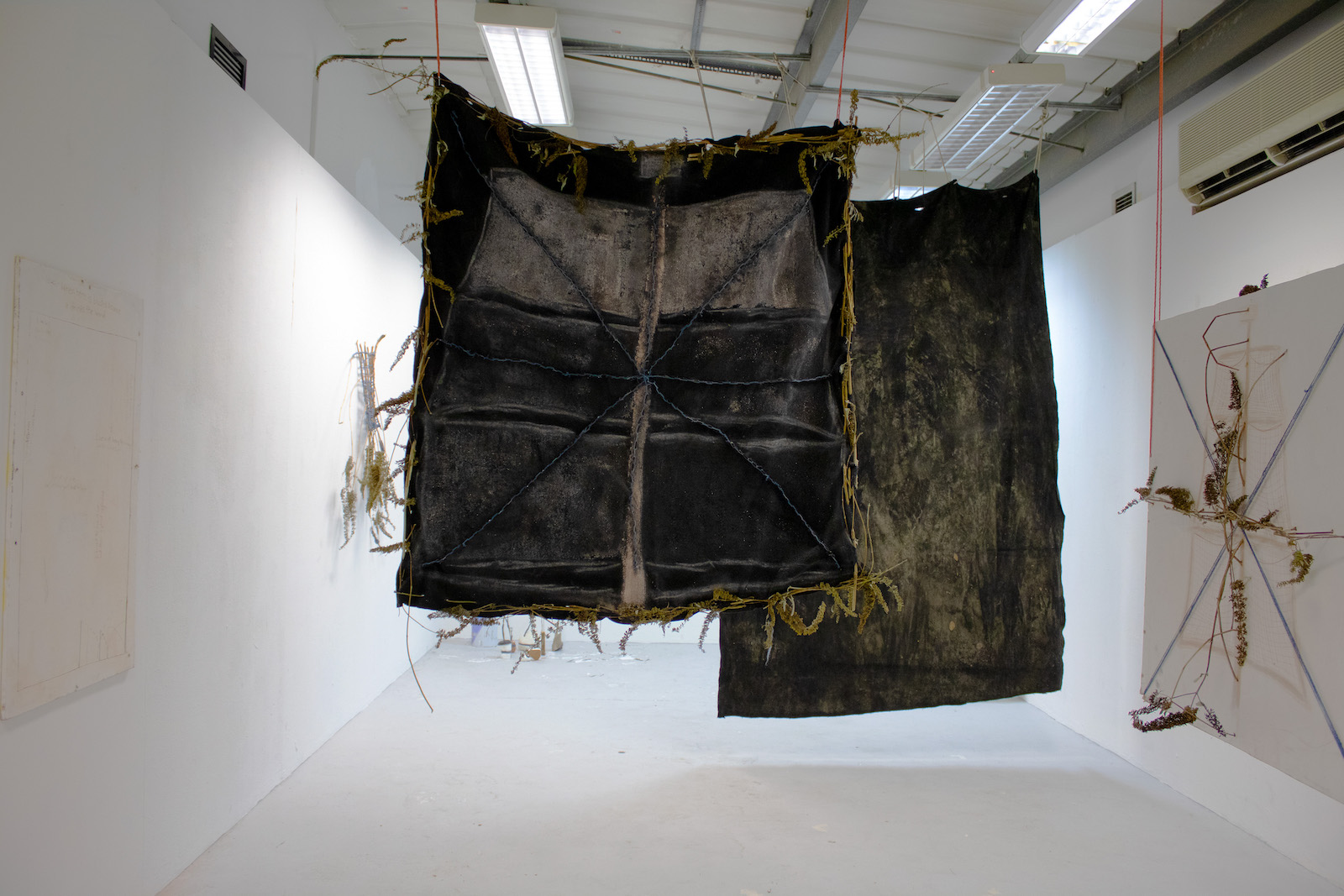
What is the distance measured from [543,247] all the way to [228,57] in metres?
1.53

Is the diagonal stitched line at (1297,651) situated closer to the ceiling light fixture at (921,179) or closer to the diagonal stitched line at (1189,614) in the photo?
the diagonal stitched line at (1189,614)

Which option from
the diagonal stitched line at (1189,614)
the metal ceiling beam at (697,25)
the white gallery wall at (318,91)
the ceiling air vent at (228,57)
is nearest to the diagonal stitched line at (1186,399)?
the diagonal stitched line at (1189,614)

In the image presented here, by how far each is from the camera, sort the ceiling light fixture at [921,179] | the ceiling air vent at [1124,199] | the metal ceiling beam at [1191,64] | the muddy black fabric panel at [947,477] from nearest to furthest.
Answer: the metal ceiling beam at [1191,64] < the muddy black fabric panel at [947,477] < the ceiling air vent at [1124,199] < the ceiling light fixture at [921,179]

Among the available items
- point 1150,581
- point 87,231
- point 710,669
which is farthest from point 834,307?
point 710,669

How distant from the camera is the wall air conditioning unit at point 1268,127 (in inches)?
91.6

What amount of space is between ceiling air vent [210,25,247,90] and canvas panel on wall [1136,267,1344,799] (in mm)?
3217

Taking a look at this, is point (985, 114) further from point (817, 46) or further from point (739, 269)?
point (739, 269)

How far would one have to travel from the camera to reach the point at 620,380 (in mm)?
1913

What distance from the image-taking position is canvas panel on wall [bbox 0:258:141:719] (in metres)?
1.67

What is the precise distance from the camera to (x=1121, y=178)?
3809mm

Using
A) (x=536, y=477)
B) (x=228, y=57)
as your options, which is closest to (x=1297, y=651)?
(x=536, y=477)

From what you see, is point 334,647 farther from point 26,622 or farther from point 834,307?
point 834,307

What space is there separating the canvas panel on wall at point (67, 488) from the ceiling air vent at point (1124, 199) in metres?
4.06

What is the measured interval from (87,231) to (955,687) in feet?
10.7
